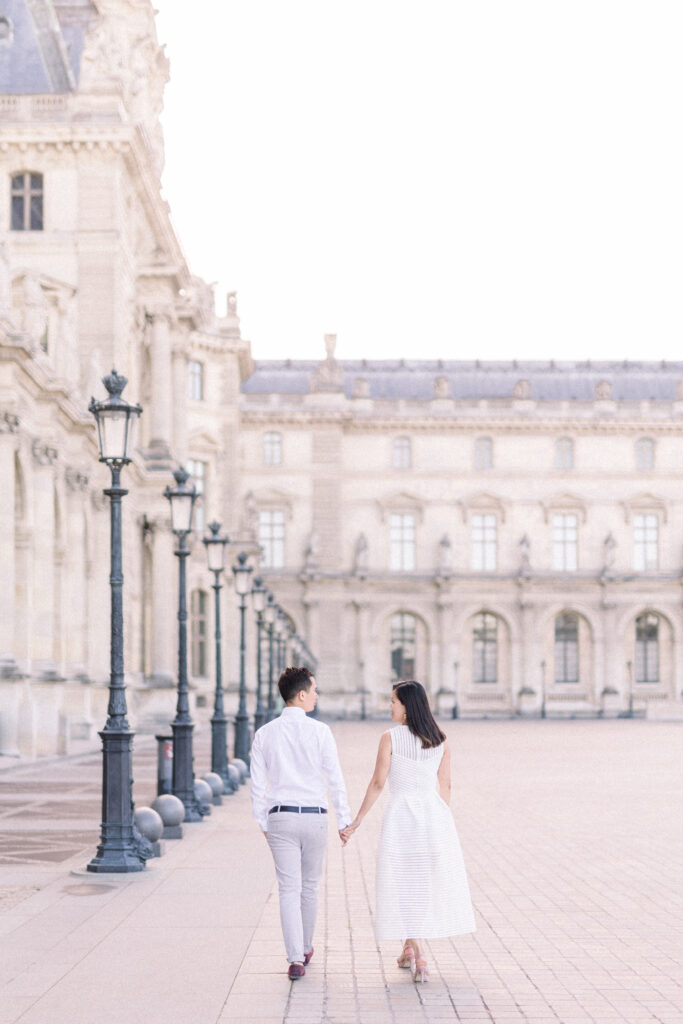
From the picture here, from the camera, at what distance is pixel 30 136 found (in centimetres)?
4250

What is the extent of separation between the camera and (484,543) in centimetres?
8638

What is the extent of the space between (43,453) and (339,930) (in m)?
24.8

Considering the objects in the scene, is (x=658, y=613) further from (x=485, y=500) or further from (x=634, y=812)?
(x=634, y=812)

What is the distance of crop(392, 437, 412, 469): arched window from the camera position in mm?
86062

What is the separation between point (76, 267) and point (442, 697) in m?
46.7

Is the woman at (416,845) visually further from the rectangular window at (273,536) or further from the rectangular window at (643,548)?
the rectangular window at (643,548)

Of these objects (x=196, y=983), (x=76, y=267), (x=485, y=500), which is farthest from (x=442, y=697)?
(x=196, y=983)

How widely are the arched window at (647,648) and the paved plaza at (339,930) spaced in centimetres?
6624

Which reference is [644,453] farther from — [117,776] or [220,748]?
[117,776]

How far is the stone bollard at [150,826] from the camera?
15.3 meters

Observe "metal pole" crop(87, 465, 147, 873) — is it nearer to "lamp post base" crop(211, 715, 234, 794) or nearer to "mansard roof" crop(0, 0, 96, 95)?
"lamp post base" crop(211, 715, 234, 794)

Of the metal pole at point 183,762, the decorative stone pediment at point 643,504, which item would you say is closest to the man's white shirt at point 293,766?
the metal pole at point 183,762

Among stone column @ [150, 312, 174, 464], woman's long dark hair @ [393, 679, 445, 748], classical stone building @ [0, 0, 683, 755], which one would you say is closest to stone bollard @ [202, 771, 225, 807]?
woman's long dark hair @ [393, 679, 445, 748]

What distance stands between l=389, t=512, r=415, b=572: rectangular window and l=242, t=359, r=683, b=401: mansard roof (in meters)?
8.26
